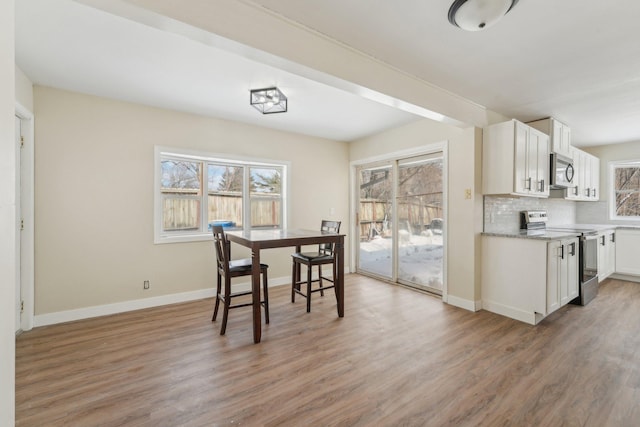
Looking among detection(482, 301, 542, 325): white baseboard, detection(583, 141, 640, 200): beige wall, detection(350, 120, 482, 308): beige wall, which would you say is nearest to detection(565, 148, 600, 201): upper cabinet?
detection(583, 141, 640, 200): beige wall

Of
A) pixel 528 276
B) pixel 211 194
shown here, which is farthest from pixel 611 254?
pixel 211 194

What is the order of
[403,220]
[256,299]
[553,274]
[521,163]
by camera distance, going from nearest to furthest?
[256,299] < [553,274] < [521,163] < [403,220]

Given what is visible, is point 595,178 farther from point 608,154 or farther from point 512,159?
point 512,159

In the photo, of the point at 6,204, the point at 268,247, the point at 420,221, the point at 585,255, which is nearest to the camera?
the point at 6,204

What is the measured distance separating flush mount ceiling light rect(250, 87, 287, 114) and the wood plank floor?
2.25 metres

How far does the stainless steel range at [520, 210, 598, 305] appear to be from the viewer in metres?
3.39

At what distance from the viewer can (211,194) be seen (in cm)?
388

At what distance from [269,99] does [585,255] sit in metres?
4.22

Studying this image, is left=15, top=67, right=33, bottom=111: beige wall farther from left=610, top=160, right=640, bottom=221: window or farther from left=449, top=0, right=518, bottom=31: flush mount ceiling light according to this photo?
left=610, top=160, right=640, bottom=221: window

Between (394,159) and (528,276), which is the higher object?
(394,159)

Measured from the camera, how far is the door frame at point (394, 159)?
3.55 metres

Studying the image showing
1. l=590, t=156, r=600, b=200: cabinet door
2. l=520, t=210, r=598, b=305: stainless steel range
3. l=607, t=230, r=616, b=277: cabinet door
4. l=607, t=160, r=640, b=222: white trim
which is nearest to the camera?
l=520, t=210, r=598, b=305: stainless steel range

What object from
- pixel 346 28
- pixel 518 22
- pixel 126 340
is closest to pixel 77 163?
pixel 126 340

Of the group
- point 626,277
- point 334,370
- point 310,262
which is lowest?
point 334,370
